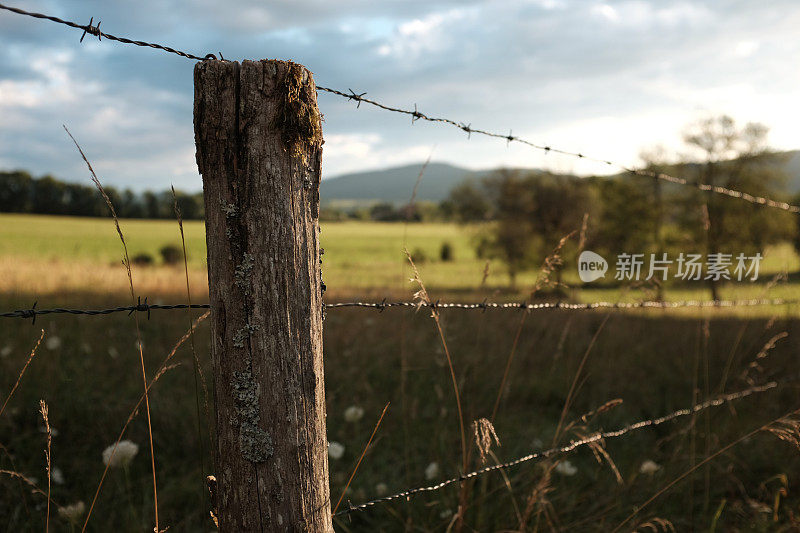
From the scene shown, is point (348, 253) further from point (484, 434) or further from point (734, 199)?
point (484, 434)

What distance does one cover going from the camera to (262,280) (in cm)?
119

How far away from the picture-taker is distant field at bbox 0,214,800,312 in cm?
781

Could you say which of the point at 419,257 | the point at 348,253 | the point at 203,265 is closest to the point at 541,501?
the point at 203,265

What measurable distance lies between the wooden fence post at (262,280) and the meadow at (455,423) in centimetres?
60

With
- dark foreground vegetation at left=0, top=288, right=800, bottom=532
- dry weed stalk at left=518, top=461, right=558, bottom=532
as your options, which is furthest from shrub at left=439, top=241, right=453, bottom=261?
dry weed stalk at left=518, top=461, right=558, bottom=532

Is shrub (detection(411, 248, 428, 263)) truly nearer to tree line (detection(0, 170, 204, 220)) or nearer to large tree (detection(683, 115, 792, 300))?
large tree (detection(683, 115, 792, 300))

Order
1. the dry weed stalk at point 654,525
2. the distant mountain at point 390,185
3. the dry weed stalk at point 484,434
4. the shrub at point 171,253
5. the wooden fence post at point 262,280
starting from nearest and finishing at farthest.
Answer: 1. the wooden fence post at point 262,280
2. the dry weed stalk at point 484,434
3. the dry weed stalk at point 654,525
4. the shrub at point 171,253
5. the distant mountain at point 390,185

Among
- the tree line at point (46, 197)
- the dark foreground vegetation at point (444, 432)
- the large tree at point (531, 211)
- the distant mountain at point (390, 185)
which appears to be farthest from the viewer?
the distant mountain at point (390, 185)

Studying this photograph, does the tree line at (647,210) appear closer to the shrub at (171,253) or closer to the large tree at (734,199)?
the large tree at (734,199)

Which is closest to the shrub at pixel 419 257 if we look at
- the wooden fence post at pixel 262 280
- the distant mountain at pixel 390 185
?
the wooden fence post at pixel 262 280

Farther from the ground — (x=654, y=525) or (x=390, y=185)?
(x=390, y=185)

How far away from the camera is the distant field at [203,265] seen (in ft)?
25.6

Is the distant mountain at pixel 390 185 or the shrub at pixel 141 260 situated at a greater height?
the distant mountain at pixel 390 185

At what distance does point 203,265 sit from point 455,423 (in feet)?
6.73
